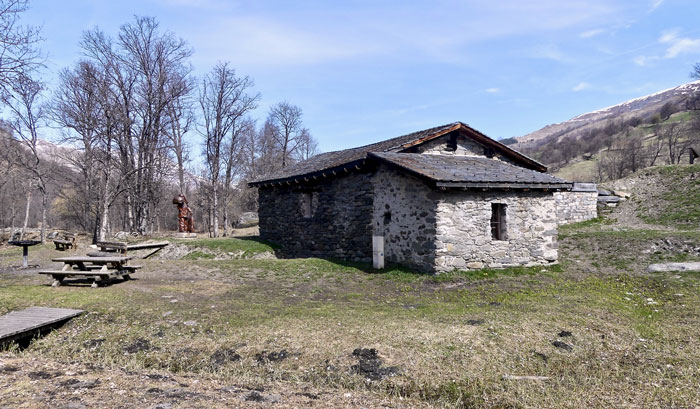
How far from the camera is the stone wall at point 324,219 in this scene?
1304cm

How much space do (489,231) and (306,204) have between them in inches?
294

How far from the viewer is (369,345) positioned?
5.29m

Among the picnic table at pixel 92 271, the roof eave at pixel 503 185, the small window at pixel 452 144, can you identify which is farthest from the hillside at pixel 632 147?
the picnic table at pixel 92 271

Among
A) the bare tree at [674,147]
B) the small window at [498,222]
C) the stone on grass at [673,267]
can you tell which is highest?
the bare tree at [674,147]

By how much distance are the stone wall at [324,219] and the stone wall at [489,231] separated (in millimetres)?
3101

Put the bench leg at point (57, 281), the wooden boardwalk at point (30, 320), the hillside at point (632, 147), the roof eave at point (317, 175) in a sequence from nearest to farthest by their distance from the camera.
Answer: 1. the wooden boardwalk at point (30, 320)
2. the bench leg at point (57, 281)
3. the roof eave at point (317, 175)
4. the hillside at point (632, 147)

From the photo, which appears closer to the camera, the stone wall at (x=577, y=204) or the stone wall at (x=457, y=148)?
the stone wall at (x=457, y=148)

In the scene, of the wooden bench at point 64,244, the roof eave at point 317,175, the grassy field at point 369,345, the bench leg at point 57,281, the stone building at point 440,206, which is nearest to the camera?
the grassy field at point 369,345

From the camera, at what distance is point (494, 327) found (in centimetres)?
588

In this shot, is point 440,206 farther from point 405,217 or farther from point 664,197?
point 664,197

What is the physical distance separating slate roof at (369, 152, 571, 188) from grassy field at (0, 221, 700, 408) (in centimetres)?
253

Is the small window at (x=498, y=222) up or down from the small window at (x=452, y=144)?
down

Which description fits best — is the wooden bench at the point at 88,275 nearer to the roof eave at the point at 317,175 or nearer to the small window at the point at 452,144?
the roof eave at the point at 317,175

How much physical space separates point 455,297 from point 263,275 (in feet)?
17.9
